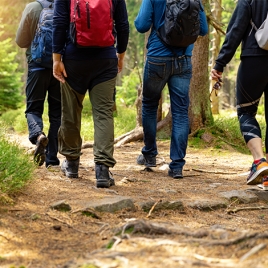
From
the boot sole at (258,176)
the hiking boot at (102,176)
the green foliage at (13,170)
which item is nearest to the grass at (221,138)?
the boot sole at (258,176)

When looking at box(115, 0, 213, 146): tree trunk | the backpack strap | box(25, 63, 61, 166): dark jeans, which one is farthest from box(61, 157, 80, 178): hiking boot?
box(115, 0, 213, 146): tree trunk

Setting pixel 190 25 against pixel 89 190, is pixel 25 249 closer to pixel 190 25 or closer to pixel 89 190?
pixel 89 190

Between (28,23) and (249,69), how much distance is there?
272 centimetres

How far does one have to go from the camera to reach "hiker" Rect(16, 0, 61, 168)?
6465 mm

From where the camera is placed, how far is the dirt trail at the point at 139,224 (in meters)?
2.85

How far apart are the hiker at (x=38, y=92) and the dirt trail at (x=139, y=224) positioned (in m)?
0.45

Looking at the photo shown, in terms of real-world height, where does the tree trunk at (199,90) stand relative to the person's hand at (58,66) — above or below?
below

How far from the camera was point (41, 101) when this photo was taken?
→ 22.3 ft

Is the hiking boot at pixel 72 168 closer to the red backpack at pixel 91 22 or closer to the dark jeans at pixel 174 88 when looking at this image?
the dark jeans at pixel 174 88

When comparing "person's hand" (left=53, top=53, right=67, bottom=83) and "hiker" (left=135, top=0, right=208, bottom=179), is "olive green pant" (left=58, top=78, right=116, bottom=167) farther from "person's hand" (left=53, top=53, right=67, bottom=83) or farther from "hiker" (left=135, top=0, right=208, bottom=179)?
"hiker" (left=135, top=0, right=208, bottom=179)

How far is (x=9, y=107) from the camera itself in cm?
2047

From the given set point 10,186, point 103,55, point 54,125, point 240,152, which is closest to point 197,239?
point 10,186

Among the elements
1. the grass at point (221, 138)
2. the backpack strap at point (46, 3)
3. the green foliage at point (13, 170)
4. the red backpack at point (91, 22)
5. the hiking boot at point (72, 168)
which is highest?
the backpack strap at point (46, 3)

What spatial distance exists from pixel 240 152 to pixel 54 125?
4.04 metres
